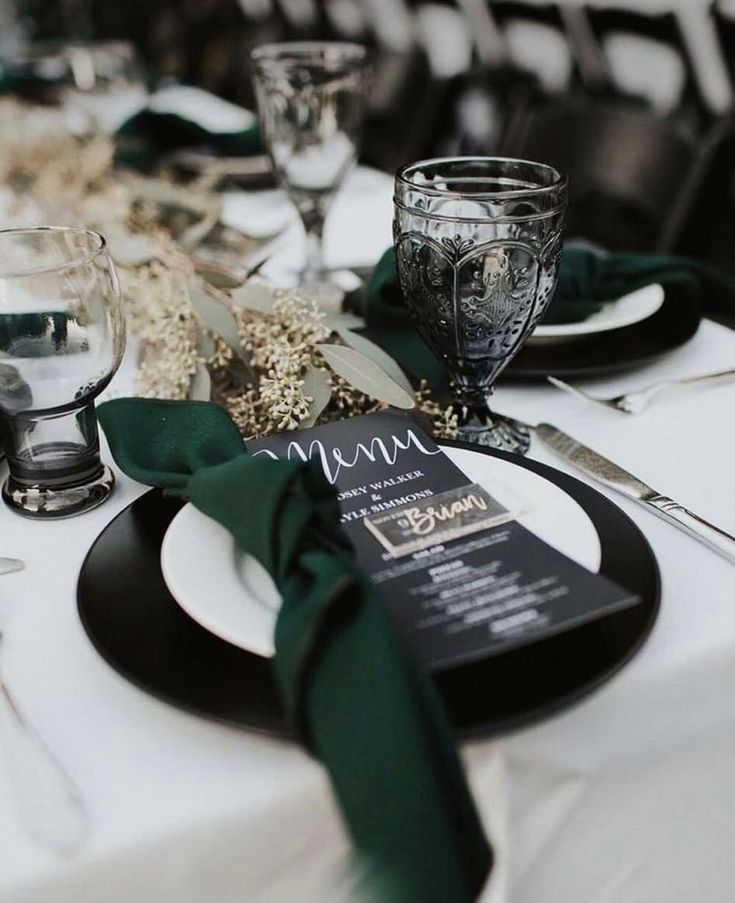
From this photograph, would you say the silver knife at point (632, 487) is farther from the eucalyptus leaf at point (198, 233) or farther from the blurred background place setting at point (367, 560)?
the eucalyptus leaf at point (198, 233)

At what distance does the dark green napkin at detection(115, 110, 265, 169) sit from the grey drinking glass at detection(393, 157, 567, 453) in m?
0.87

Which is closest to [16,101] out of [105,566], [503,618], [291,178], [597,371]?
[291,178]

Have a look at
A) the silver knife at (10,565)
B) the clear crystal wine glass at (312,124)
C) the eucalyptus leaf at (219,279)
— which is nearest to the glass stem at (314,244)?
the clear crystal wine glass at (312,124)

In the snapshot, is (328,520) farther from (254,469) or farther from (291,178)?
A: (291,178)

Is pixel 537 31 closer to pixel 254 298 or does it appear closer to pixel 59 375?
pixel 254 298

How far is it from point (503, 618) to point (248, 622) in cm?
12

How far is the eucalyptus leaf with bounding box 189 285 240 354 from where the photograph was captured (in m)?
0.76

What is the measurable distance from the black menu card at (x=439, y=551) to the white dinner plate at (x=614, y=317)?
0.79 feet

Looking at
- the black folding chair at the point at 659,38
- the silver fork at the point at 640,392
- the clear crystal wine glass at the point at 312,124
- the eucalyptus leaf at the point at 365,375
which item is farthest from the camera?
the black folding chair at the point at 659,38

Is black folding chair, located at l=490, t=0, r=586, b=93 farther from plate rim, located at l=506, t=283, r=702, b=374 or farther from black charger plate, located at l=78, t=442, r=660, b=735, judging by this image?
black charger plate, located at l=78, t=442, r=660, b=735

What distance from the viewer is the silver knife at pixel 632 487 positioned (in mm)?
601

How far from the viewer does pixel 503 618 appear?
47 cm

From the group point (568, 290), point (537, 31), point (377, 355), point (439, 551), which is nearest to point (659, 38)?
point (537, 31)

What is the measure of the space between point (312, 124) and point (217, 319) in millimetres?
443
